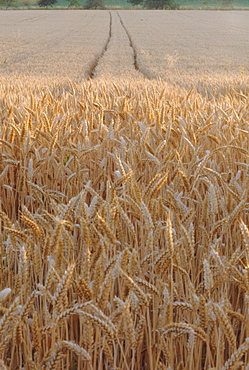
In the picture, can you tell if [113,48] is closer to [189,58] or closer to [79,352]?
[189,58]

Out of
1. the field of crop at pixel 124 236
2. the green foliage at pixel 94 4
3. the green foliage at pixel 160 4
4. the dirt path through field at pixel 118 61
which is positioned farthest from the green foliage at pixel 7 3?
the field of crop at pixel 124 236

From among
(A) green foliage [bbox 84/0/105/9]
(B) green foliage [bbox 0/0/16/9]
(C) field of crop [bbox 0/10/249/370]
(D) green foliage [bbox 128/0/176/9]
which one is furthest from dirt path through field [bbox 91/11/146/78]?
(B) green foliage [bbox 0/0/16/9]

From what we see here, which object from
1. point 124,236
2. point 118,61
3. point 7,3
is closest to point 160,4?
point 7,3

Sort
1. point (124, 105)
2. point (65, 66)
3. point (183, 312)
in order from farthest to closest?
point (65, 66) → point (124, 105) → point (183, 312)

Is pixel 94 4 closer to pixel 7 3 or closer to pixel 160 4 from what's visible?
pixel 160 4

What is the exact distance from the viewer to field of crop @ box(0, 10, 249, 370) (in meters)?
0.77

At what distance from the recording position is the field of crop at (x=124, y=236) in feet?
2.54

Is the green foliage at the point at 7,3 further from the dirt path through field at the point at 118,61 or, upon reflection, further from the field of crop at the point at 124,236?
the field of crop at the point at 124,236

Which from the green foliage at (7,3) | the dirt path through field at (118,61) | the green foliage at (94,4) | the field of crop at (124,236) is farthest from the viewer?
the green foliage at (7,3)

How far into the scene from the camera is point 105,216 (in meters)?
1.05

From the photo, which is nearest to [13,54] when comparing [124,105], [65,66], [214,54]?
[65,66]

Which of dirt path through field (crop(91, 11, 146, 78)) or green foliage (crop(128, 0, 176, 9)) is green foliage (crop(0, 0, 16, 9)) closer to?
green foliage (crop(128, 0, 176, 9))

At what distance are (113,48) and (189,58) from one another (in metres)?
3.93

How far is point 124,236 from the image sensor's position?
55.0 inches
